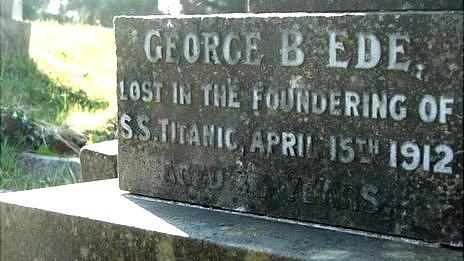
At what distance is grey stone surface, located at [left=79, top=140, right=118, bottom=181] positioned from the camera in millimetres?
3367

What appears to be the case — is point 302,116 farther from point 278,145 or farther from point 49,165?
point 49,165

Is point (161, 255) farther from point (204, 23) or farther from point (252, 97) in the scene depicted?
point (204, 23)

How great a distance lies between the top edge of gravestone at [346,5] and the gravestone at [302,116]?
16 centimetres

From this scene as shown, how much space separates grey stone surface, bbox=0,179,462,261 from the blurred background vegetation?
2.97 feet

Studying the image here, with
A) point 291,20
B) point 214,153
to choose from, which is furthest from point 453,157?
point 214,153

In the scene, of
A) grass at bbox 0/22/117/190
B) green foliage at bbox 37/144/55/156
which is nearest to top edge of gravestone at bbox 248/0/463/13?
grass at bbox 0/22/117/190

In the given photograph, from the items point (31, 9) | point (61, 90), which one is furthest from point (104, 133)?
point (31, 9)

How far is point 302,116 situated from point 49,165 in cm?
331

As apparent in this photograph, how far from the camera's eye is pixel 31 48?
9.08m

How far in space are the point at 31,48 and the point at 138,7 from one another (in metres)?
1.33

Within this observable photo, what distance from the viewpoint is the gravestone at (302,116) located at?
2.07 metres

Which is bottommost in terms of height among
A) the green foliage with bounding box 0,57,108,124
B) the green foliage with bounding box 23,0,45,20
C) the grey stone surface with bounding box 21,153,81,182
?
the grey stone surface with bounding box 21,153,81,182

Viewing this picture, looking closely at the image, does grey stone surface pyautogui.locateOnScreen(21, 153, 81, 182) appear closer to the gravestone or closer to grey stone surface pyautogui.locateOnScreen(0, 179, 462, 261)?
grey stone surface pyautogui.locateOnScreen(0, 179, 462, 261)

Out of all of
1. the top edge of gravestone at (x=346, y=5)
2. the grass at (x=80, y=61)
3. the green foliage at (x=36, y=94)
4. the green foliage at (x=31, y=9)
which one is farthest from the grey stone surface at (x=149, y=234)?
the green foliage at (x=31, y=9)
